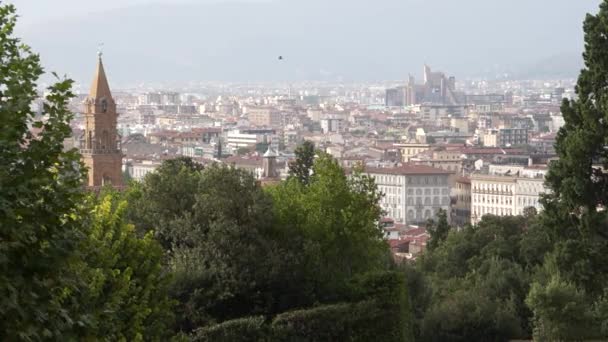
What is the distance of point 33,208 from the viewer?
9.59 metres

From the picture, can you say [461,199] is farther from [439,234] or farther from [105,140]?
[439,234]

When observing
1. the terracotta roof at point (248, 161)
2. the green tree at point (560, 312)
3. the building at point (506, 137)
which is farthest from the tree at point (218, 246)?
the building at point (506, 137)

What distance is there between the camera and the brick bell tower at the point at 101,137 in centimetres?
5362

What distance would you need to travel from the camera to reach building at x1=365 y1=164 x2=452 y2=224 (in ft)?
356

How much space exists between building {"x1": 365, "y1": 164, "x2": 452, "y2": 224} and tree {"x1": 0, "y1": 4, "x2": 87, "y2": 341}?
97589 mm

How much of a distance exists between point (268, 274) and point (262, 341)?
191 cm

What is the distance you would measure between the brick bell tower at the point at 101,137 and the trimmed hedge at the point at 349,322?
33.2 m

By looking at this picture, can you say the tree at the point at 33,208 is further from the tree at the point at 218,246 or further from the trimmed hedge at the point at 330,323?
the tree at the point at 218,246

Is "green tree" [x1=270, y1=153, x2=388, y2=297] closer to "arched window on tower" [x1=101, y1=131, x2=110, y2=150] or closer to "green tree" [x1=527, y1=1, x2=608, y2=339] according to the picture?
"green tree" [x1=527, y1=1, x2=608, y2=339]

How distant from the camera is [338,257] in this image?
22594 mm

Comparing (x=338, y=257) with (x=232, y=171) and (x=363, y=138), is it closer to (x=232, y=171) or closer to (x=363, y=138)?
(x=232, y=171)

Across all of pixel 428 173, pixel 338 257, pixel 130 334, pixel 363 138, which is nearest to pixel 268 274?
pixel 338 257

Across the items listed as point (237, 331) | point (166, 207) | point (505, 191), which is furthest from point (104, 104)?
point (505, 191)

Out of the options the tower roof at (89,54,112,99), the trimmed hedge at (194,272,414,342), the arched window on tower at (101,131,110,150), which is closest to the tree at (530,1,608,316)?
the trimmed hedge at (194,272,414,342)
